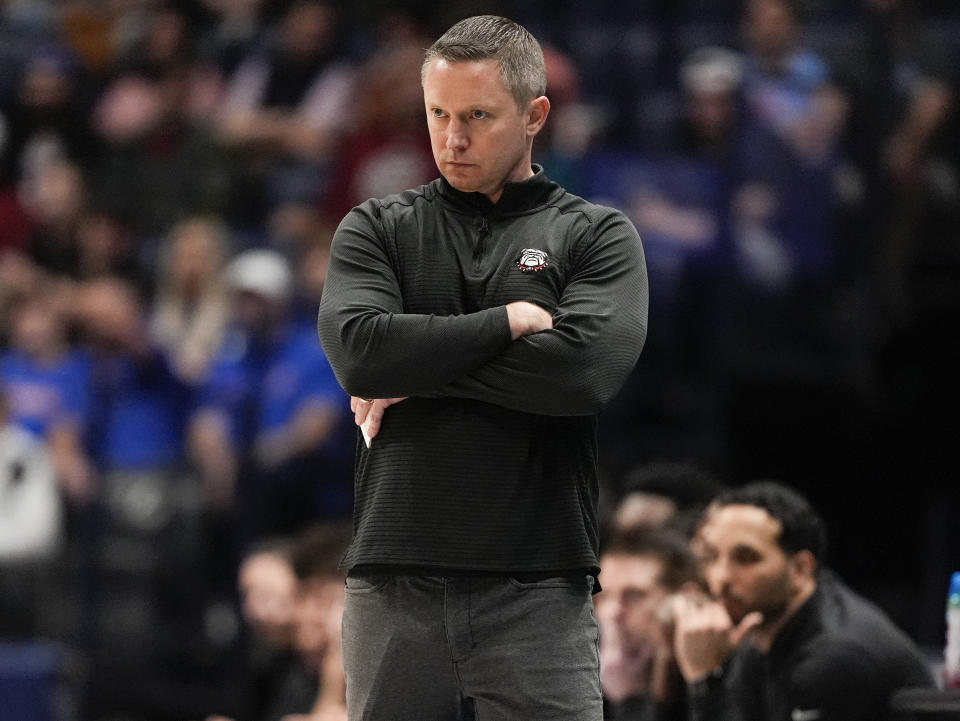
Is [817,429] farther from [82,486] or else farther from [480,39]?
[480,39]

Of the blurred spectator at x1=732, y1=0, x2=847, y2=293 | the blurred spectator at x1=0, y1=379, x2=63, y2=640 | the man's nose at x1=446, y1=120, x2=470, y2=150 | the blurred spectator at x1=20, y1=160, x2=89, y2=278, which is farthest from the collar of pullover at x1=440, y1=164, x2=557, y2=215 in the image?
the blurred spectator at x1=20, y1=160, x2=89, y2=278

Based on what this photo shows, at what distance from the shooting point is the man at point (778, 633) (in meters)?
3.83

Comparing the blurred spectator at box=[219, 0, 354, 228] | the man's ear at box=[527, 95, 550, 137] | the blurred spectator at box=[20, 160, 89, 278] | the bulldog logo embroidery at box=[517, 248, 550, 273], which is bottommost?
the bulldog logo embroidery at box=[517, 248, 550, 273]

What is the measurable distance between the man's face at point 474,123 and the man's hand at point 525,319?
241 mm

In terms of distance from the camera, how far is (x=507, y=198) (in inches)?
106

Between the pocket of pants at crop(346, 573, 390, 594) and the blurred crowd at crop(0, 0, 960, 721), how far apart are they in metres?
2.52

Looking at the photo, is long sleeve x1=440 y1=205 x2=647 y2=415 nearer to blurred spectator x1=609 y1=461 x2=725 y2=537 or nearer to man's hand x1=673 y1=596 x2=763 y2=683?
man's hand x1=673 y1=596 x2=763 y2=683

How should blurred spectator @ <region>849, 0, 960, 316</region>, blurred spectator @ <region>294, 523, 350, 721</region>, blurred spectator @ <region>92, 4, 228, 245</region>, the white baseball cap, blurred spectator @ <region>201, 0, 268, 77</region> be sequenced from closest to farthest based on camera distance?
1. blurred spectator @ <region>294, 523, 350, 721</region>
2. blurred spectator @ <region>849, 0, 960, 316</region>
3. the white baseball cap
4. blurred spectator @ <region>92, 4, 228, 245</region>
5. blurred spectator @ <region>201, 0, 268, 77</region>

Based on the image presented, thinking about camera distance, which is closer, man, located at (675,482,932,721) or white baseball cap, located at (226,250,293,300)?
man, located at (675,482,932,721)

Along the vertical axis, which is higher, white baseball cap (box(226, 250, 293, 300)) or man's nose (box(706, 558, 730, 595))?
white baseball cap (box(226, 250, 293, 300))

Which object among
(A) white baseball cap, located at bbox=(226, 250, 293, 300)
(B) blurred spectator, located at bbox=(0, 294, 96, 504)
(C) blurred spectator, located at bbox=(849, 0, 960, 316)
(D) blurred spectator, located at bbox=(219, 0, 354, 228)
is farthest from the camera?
(D) blurred spectator, located at bbox=(219, 0, 354, 228)

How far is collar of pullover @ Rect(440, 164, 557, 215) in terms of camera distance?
8.81ft

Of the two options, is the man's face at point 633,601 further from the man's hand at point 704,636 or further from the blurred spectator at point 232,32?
the blurred spectator at point 232,32

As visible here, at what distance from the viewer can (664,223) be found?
6.93 m
